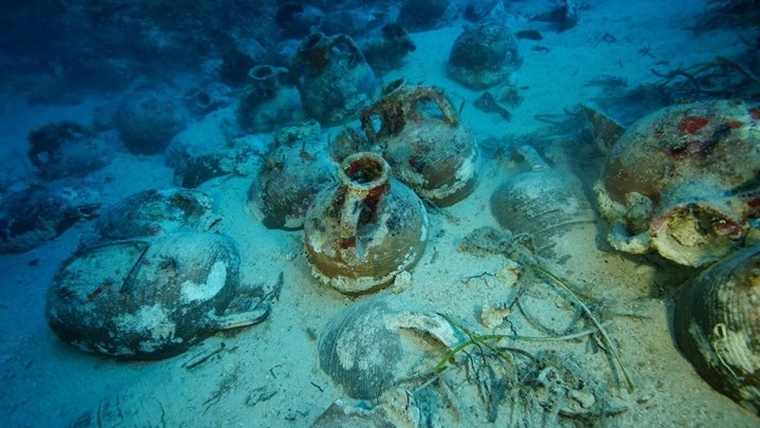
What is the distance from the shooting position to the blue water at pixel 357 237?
2.45m

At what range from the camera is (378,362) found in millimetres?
2459

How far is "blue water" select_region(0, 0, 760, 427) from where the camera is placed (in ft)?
8.05

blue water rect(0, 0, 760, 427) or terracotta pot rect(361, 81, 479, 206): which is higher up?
terracotta pot rect(361, 81, 479, 206)

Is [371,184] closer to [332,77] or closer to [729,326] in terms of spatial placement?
[729,326]

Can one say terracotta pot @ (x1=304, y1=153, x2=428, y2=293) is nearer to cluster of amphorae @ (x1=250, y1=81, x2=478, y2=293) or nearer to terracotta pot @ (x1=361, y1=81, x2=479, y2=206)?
cluster of amphorae @ (x1=250, y1=81, x2=478, y2=293)

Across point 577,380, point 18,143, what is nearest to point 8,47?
point 18,143

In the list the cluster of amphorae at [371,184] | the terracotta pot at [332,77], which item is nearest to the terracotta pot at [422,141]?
the cluster of amphorae at [371,184]

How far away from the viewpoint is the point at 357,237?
2941 mm

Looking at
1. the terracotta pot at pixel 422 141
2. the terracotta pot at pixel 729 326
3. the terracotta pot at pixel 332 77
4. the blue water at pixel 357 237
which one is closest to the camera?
the terracotta pot at pixel 729 326

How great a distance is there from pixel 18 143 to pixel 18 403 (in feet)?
34.0

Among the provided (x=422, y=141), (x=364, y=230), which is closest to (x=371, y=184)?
(x=364, y=230)

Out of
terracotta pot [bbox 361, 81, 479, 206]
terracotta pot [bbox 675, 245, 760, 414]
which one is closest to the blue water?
terracotta pot [bbox 361, 81, 479, 206]

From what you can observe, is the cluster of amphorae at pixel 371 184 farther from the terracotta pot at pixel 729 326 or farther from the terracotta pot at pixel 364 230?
the terracotta pot at pixel 729 326

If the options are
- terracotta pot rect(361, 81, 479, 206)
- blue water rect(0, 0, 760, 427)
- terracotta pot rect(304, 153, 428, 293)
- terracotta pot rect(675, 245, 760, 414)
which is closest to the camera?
terracotta pot rect(675, 245, 760, 414)
